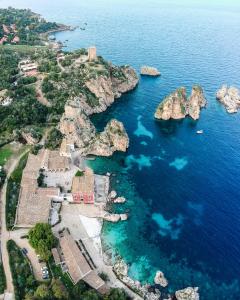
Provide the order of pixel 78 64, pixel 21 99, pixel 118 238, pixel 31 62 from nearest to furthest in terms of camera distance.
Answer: pixel 118 238
pixel 21 99
pixel 78 64
pixel 31 62

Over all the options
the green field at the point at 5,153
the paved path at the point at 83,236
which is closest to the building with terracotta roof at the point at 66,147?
the green field at the point at 5,153

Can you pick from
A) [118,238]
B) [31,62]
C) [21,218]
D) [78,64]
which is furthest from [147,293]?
[31,62]

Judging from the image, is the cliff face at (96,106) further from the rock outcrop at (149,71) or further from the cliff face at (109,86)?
the rock outcrop at (149,71)

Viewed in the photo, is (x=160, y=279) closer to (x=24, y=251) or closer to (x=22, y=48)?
(x=24, y=251)

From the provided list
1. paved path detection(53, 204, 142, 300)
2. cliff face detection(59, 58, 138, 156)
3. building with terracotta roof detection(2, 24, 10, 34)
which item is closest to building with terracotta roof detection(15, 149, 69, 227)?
paved path detection(53, 204, 142, 300)

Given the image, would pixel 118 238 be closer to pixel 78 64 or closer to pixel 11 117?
pixel 11 117

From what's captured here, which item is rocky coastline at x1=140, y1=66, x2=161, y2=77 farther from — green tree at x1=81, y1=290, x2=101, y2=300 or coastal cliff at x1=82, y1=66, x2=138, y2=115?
green tree at x1=81, y1=290, x2=101, y2=300
